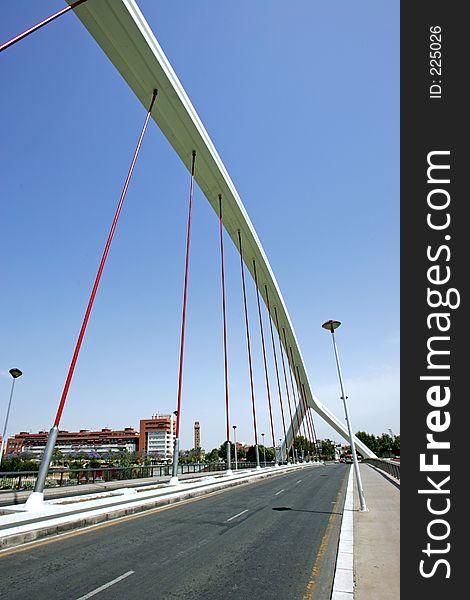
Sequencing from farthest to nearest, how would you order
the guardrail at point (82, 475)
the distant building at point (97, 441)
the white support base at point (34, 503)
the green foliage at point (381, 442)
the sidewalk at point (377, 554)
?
the distant building at point (97, 441), the green foliage at point (381, 442), the guardrail at point (82, 475), the white support base at point (34, 503), the sidewalk at point (377, 554)

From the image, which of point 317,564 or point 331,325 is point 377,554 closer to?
point 317,564

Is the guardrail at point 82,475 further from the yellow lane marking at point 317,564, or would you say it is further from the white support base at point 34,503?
the yellow lane marking at point 317,564

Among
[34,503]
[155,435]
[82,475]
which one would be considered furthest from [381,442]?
[34,503]

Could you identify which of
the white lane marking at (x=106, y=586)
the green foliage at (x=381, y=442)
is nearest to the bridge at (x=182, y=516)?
the white lane marking at (x=106, y=586)

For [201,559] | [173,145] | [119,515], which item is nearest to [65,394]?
[119,515]

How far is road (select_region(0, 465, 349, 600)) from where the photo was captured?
5125 mm

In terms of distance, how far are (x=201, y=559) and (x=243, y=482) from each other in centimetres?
1848

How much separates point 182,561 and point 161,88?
74.0 ft

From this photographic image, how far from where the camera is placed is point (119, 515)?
1109 cm

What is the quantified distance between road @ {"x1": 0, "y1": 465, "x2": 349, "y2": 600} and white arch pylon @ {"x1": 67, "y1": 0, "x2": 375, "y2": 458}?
20012 millimetres

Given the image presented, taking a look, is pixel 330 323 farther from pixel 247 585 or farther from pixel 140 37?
pixel 140 37

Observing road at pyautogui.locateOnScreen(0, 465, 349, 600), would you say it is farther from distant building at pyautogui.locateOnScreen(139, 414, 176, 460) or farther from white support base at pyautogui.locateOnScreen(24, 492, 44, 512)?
distant building at pyautogui.locateOnScreen(139, 414, 176, 460)

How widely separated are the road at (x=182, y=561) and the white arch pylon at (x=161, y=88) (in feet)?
65.7

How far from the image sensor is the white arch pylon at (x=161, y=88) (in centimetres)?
1769
